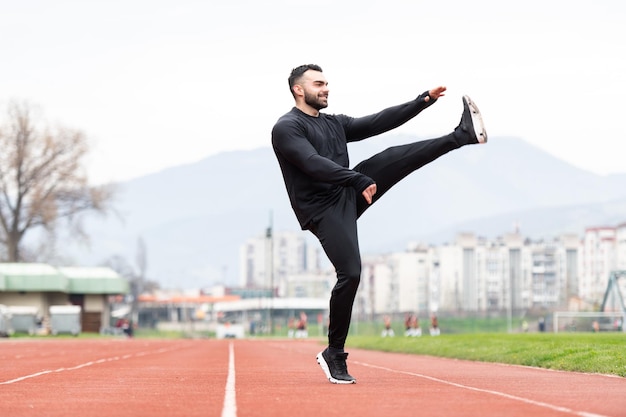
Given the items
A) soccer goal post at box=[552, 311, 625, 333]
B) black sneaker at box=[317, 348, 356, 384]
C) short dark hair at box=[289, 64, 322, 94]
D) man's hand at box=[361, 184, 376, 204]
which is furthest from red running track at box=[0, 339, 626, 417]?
soccer goal post at box=[552, 311, 625, 333]

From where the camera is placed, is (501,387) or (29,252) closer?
(501,387)

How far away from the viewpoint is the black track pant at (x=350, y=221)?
11.3 m

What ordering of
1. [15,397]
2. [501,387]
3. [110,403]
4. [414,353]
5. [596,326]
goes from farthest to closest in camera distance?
1. [596,326]
2. [414,353]
3. [501,387]
4. [15,397]
5. [110,403]

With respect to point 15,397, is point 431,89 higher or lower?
higher

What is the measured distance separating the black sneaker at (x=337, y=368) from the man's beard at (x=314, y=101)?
2.17m

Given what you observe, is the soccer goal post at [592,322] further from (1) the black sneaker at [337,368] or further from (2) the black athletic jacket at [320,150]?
(1) the black sneaker at [337,368]

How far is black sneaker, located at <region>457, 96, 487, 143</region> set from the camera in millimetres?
11273

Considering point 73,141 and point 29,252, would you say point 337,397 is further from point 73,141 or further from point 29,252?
point 29,252

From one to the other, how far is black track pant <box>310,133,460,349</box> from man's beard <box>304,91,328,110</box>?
2.13 ft

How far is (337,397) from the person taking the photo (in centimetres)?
971

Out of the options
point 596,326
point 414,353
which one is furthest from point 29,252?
point 414,353

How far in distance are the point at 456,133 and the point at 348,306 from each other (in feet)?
5.77

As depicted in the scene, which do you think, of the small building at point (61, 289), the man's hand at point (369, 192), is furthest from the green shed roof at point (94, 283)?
the man's hand at point (369, 192)

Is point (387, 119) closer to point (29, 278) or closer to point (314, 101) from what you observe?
point (314, 101)
